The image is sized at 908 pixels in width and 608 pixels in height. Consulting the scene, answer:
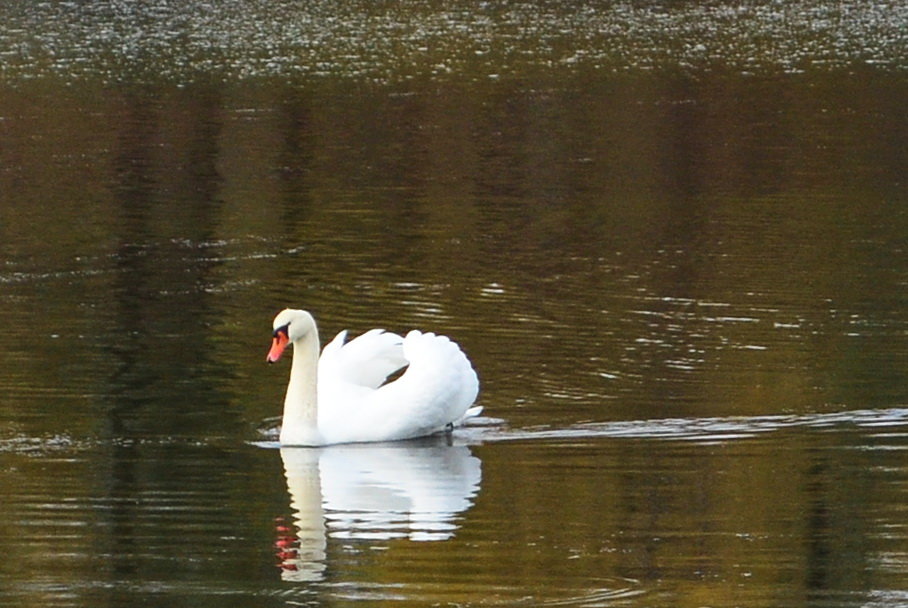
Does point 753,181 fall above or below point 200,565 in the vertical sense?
above

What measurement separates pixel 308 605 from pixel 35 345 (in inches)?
258

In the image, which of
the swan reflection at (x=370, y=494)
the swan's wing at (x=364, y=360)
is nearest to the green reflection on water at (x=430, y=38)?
the swan's wing at (x=364, y=360)

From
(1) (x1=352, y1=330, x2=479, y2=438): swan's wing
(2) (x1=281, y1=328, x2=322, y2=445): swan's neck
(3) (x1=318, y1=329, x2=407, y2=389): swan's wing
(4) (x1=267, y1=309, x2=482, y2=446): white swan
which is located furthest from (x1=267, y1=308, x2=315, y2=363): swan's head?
(1) (x1=352, y1=330, x2=479, y2=438): swan's wing

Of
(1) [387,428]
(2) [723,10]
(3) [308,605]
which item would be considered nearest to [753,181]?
(1) [387,428]

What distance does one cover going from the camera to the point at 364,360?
11945 millimetres

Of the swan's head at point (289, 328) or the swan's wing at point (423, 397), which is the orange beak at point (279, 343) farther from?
the swan's wing at point (423, 397)

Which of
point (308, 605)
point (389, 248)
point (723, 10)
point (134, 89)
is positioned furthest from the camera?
point (723, 10)

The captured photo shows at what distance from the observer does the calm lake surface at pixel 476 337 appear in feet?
29.0

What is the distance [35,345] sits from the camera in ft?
46.3

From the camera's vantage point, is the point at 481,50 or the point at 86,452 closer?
the point at 86,452

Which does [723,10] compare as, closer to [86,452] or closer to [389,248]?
[389,248]

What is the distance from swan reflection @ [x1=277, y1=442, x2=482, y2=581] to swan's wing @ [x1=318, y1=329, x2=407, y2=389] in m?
0.66

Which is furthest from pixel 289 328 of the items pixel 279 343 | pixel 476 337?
pixel 476 337

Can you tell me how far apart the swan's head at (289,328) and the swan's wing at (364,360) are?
0.37 meters
